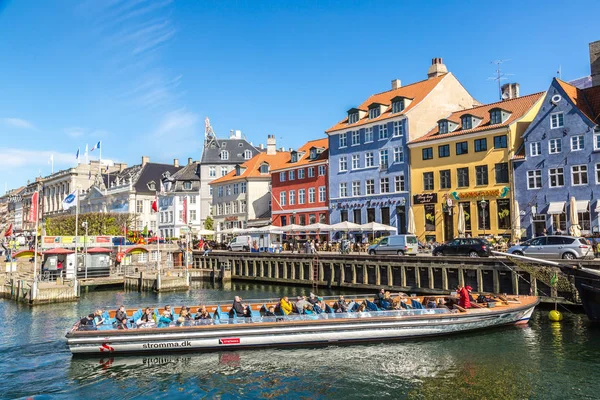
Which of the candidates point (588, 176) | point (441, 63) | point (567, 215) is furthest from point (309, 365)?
point (441, 63)

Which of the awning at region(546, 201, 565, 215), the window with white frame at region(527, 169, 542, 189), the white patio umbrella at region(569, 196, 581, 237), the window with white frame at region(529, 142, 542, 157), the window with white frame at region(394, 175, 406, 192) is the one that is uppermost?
the window with white frame at region(529, 142, 542, 157)

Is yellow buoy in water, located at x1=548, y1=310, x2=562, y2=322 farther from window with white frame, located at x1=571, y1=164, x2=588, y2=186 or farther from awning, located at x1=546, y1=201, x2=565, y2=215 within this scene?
window with white frame, located at x1=571, y1=164, x2=588, y2=186

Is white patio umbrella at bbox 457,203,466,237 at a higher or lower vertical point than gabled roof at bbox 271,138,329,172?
lower

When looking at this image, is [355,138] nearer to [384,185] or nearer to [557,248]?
[384,185]

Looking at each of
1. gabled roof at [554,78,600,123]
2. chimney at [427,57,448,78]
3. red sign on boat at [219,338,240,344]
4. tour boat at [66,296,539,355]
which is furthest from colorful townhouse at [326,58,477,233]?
red sign on boat at [219,338,240,344]

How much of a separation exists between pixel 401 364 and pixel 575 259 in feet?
47.1

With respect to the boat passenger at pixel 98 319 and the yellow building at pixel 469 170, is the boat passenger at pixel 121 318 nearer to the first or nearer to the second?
the boat passenger at pixel 98 319

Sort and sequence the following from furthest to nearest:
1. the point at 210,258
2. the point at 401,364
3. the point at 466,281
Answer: the point at 210,258 → the point at 466,281 → the point at 401,364

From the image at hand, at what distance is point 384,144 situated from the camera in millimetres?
51906

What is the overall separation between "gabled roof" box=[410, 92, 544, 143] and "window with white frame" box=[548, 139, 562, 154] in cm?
362

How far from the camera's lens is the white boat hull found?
21.4m

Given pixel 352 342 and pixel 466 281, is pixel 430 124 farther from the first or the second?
pixel 352 342

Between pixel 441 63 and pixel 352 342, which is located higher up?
pixel 441 63

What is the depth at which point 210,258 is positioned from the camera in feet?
180
